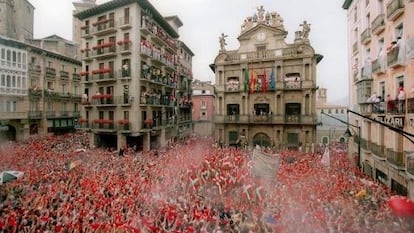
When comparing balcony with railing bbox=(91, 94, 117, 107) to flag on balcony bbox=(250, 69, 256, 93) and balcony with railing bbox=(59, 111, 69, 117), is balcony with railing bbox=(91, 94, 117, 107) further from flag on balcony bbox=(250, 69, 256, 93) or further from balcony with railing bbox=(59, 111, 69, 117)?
flag on balcony bbox=(250, 69, 256, 93)

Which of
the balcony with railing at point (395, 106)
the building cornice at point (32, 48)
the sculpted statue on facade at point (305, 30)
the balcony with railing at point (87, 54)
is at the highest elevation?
the sculpted statue on facade at point (305, 30)

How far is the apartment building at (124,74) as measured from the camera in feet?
85.3

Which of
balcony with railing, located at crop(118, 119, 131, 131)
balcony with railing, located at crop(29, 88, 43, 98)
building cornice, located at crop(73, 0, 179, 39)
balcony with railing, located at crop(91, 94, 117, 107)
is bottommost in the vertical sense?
balcony with railing, located at crop(118, 119, 131, 131)

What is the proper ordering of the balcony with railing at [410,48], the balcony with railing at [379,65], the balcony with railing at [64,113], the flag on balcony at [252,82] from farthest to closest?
the balcony with railing at [64,113] < the flag on balcony at [252,82] < the balcony with railing at [379,65] < the balcony with railing at [410,48]

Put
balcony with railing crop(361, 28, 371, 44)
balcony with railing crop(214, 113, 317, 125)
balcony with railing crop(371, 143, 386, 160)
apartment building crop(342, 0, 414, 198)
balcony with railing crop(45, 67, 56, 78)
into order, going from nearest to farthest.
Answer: apartment building crop(342, 0, 414, 198) < balcony with railing crop(371, 143, 386, 160) < balcony with railing crop(361, 28, 371, 44) < balcony with railing crop(214, 113, 317, 125) < balcony with railing crop(45, 67, 56, 78)

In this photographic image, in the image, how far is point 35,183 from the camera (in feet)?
45.0

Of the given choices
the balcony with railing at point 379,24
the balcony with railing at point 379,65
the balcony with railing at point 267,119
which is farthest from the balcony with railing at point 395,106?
the balcony with railing at point 267,119

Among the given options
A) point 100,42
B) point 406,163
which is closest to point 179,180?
point 406,163

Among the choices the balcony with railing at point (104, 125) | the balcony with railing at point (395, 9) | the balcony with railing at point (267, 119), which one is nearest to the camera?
the balcony with railing at point (395, 9)

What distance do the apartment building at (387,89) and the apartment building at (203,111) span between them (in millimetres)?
29318

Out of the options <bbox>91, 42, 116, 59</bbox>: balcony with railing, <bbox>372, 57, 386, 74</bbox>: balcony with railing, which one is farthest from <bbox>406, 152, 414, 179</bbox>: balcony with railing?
<bbox>91, 42, 116, 59</bbox>: balcony with railing

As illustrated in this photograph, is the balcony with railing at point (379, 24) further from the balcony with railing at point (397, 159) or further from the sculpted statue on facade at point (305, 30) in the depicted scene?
the sculpted statue on facade at point (305, 30)

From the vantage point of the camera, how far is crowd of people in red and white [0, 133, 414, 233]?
927 cm

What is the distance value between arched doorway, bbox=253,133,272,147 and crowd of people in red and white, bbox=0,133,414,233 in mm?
12371
